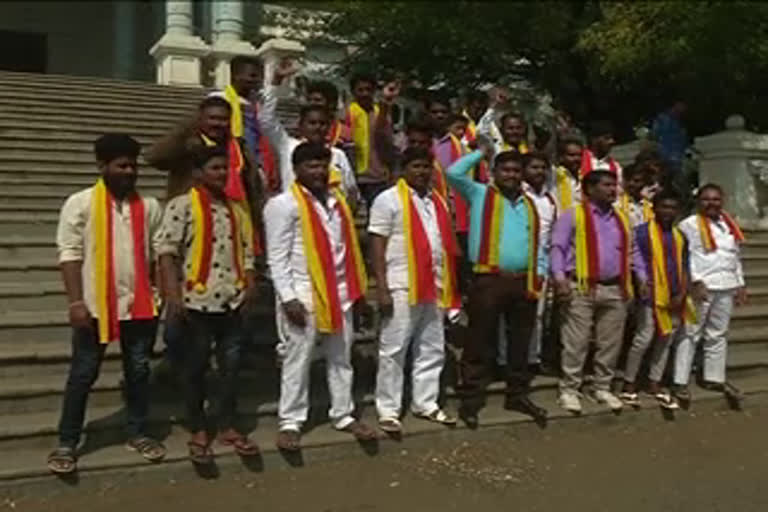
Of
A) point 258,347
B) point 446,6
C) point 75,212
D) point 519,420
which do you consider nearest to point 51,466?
point 75,212

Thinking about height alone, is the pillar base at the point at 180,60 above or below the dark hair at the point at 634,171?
above

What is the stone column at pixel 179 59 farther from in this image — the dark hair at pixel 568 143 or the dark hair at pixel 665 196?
the dark hair at pixel 665 196

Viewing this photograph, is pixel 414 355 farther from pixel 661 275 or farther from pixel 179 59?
pixel 179 59

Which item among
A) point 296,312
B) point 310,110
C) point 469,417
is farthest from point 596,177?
point 296,312

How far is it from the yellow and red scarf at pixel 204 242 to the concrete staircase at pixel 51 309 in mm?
875

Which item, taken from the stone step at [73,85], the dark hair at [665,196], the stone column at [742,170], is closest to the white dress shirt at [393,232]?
the dark hair at [665,196]

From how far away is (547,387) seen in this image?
232 inches

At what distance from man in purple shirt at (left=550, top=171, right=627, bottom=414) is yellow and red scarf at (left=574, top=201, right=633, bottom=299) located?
0.02 metres

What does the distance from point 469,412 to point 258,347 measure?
1.39 meters

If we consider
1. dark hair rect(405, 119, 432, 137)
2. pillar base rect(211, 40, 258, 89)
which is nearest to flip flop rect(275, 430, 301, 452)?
dark hair rect(405, 119, 432, 137)

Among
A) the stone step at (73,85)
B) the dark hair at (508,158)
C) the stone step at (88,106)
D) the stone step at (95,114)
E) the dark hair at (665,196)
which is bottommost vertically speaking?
the dark hair at (665,196)

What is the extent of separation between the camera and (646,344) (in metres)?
5.82

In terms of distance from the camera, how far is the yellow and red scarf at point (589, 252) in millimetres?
5562

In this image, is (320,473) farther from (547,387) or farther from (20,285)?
(20,285)
